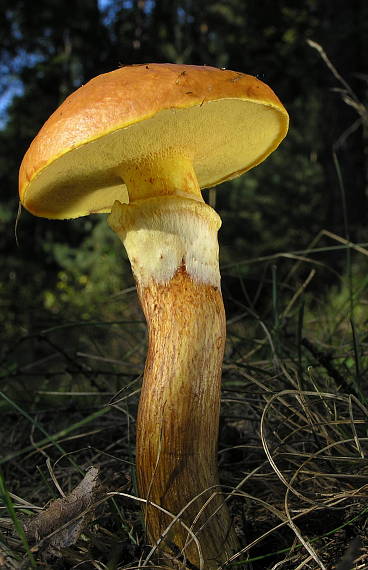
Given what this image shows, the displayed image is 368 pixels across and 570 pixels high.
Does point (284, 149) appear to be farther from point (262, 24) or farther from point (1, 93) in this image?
point (1, 93)

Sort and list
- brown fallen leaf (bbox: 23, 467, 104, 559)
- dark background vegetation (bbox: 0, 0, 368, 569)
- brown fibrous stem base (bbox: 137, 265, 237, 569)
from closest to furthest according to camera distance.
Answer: brown fallen leaf (bbox: 23, 467, 104, 559) < brown fibrous stem base (bbox: 137, 265, 237, 569) < dark background vegetation (bbox: 0, 0, 368, 569)

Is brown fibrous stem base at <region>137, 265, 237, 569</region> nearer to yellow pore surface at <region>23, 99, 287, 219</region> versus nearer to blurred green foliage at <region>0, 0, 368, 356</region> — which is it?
yellow pore surface at <region>23, 99, 287, 219</region>

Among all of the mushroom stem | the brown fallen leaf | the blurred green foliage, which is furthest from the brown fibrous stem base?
the blurred green foliage

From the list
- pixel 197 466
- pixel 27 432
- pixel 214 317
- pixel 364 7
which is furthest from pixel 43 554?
pixel 364 7

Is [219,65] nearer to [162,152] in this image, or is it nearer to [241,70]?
[241,70]

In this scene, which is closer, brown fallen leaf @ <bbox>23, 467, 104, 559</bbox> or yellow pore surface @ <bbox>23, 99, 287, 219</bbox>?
brown fallen leaf @ <bbox>23, 467, 104, 559</bbox>

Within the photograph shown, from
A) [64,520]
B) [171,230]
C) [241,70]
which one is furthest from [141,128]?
[241,70]

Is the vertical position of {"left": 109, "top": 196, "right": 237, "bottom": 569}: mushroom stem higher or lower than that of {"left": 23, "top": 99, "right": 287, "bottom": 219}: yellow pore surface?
lower

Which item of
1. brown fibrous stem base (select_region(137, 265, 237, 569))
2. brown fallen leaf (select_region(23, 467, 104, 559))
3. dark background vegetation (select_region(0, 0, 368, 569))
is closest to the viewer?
brown fallen leaf (select_region(23, 467, 104, 559))
